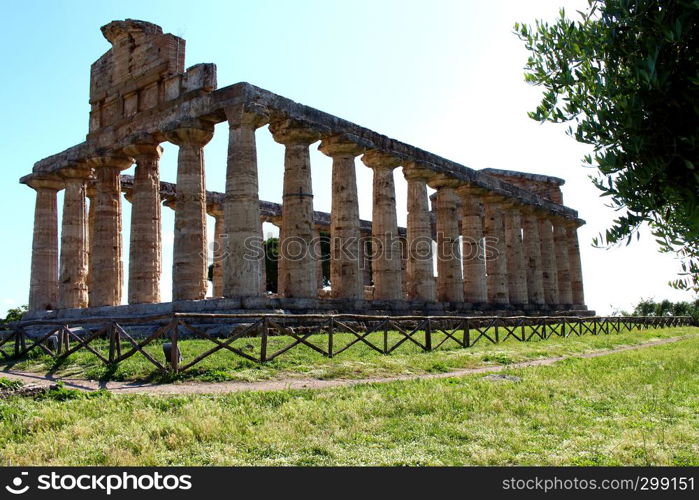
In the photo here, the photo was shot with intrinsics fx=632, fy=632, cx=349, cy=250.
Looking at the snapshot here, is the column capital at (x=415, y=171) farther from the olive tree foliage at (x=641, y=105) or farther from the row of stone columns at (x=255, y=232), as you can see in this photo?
the olive tree foliage at (x=641, y=105)

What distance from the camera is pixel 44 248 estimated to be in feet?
102

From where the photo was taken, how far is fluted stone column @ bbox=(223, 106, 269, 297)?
22484 millimetres

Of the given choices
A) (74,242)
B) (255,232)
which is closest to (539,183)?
(255,232)

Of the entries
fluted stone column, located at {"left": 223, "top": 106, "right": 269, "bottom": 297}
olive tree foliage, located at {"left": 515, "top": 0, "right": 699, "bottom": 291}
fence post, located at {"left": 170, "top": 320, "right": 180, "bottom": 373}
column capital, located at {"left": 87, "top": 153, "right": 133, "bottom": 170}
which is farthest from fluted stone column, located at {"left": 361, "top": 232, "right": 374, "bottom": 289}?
olive tree foliage, located at {"left": 515, "top": 0, "right": 699, "bottom": 291}

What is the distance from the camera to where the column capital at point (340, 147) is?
26.8m

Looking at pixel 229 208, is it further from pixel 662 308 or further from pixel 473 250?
pixel 662 308

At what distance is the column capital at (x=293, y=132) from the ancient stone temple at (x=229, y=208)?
0.19 ft

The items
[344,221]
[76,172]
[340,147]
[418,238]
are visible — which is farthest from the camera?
[418,238]

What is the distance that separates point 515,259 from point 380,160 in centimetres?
1363

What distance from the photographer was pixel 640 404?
966cm

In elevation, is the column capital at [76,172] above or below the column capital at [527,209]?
above

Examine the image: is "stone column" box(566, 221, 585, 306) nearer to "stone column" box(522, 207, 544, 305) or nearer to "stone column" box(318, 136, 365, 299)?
"stone column" box(522, 207, 544, 305)

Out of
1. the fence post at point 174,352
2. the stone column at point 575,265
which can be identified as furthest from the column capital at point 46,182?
the stone column at point 575,265
